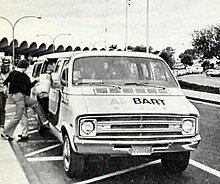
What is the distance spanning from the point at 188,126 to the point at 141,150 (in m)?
0.62

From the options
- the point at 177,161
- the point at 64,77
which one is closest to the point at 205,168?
the point at 177,161

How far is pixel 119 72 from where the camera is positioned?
585 cm

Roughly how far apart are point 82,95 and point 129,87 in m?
0.58

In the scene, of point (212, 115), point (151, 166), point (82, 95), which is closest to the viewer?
point (82, 95)

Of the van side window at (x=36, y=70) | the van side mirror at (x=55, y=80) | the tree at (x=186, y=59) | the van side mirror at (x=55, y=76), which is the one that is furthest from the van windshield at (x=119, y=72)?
the tree at (x=186, y=59)

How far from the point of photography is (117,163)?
20.2 ft

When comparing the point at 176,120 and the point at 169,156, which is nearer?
the point at 176,120

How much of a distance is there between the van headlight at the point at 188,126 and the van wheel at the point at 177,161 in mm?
446

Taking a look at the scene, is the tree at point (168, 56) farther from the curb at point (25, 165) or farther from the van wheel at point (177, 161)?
the van wheel at point (177, 161)

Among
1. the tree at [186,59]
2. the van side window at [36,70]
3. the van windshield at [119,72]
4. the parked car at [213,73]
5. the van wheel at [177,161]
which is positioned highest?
the van windshield at [119,72]

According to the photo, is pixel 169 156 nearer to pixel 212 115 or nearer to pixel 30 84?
pixel 30 84

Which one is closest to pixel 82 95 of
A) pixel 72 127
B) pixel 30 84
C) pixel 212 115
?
Answer: pixel 72 127

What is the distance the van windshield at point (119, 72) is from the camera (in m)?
5.79

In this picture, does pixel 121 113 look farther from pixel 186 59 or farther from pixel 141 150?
pixel 186 59
